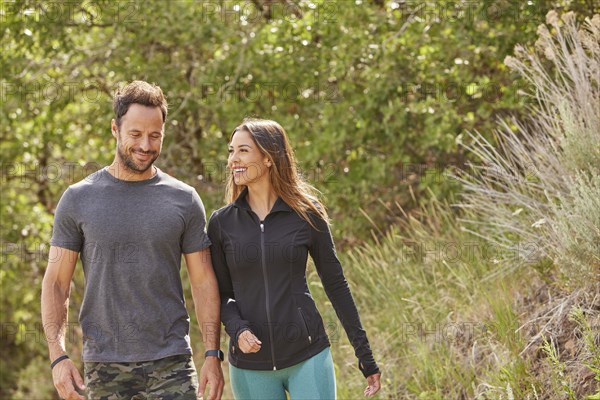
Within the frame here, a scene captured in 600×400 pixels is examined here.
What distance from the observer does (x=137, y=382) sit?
412 cm

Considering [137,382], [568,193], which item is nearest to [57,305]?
[137,382]

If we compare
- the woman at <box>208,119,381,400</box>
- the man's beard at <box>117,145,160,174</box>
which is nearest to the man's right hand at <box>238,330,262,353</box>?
the woman at <box>208,119,381,400</box>

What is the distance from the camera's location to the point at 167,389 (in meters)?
4.12

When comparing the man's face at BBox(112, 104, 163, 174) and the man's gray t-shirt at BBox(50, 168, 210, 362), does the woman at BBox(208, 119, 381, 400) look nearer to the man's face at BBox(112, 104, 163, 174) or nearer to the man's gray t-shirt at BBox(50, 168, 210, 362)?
the man's gray t-shirt at BBox(50, 168, 210, 362)

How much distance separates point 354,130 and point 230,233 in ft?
17.1

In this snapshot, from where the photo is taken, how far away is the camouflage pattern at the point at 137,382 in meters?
4.11

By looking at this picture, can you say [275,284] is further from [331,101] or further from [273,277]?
[331,101]

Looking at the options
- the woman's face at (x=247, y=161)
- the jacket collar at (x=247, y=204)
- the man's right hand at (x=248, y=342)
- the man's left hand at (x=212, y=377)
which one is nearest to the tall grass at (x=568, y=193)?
the jacket collar at (x=247, y=204)

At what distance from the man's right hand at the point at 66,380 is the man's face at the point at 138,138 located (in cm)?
90

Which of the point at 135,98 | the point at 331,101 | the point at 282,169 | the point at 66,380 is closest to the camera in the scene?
the point at 66,380

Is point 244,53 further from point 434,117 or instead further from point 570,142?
point 570,142

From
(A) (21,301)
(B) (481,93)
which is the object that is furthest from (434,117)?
(A) (21,301)

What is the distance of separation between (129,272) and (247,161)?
30.6 inches

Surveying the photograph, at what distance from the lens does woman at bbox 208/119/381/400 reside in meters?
4.30
